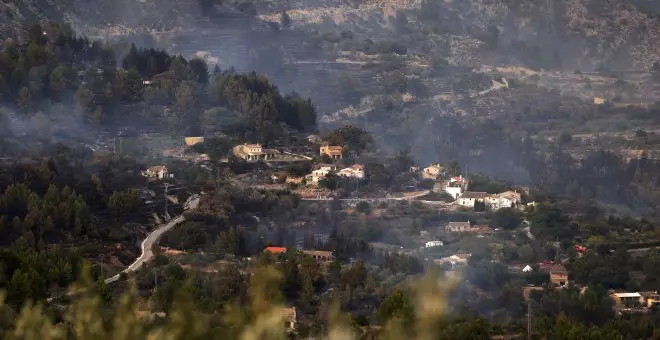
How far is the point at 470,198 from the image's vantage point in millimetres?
25328

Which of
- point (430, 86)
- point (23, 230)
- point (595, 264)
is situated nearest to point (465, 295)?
point (595, 264)

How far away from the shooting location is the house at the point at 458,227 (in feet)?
77.0

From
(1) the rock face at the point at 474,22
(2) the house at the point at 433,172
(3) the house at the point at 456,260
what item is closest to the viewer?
(3) the house at the point at 456,260

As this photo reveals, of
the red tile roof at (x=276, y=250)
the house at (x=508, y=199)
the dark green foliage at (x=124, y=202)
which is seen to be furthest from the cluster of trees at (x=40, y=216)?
the house at (x=508, y=199)

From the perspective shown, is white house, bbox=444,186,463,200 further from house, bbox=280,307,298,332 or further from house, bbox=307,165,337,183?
house, bbox=280,307,298,332

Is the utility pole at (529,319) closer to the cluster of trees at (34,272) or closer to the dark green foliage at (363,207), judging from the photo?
the cluster of trees at (34,272)

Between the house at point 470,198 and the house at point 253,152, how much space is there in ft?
11.4

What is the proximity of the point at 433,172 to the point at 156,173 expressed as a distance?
209 inches

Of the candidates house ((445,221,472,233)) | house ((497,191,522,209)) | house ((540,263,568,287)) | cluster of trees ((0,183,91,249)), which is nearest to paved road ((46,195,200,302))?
cluster of trees ((0,183,91,249))

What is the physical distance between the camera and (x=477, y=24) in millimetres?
49375

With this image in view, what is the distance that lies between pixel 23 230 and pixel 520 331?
650cm

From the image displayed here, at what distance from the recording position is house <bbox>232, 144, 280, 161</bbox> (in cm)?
2680

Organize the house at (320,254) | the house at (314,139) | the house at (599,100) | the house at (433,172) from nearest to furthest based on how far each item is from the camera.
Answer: the house at (320,254)
the house at (433,172)
the house at (314,139)
the house at (599,100)

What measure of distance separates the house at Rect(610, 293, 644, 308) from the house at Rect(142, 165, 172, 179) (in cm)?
788
